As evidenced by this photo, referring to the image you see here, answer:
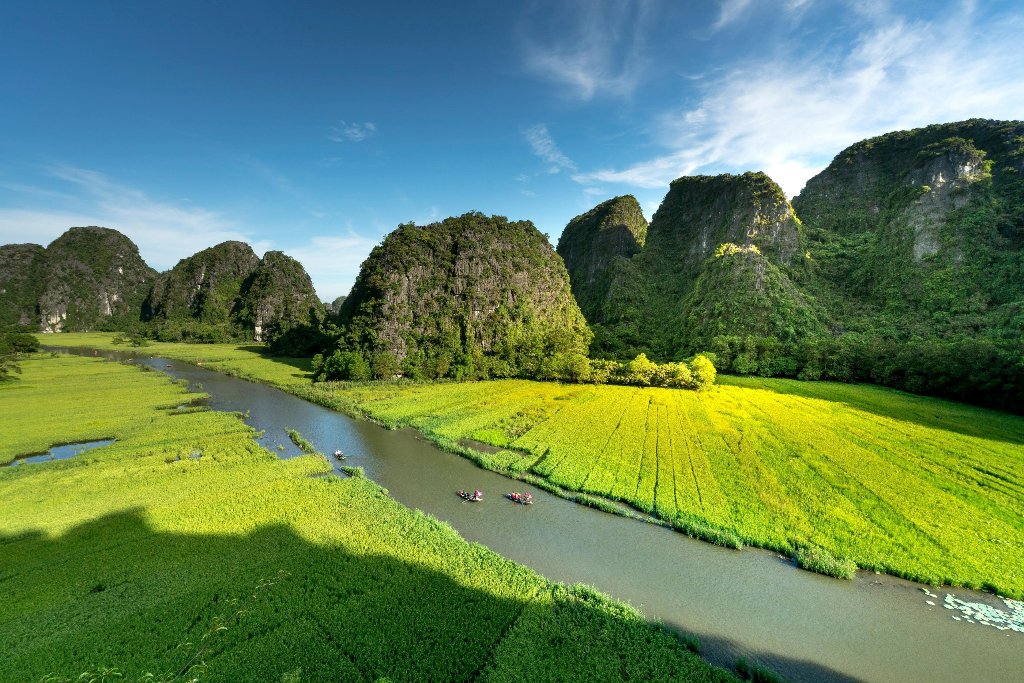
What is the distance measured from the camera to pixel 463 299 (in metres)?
73.8

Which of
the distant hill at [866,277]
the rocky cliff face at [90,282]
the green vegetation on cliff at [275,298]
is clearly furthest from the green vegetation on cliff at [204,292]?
the distant hill at [866,277]

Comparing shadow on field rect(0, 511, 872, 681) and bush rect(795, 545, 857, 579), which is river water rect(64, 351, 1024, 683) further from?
shadow on field rect(0, 511, 872, 681)

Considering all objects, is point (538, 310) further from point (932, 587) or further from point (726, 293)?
point (932, 587)

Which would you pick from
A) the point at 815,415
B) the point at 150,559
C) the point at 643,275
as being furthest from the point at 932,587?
the point at 643,275

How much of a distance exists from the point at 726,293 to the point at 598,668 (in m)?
71.3

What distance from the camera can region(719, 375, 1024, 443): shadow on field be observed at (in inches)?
1275

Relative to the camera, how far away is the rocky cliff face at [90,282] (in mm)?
132250

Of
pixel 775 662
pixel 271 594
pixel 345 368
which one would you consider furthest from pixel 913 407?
pixel 345 368

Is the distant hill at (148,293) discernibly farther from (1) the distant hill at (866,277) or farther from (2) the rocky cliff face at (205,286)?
(1) the distant hill at (866,277)

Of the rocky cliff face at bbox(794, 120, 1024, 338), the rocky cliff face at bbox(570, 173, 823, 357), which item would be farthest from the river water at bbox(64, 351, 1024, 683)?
the rocky cliff face at bbox(570, 173, 823, 357)

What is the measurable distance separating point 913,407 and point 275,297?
138m

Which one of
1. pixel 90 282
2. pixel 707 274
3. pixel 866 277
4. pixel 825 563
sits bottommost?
pixel 825 563

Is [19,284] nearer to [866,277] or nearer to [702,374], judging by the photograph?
[702,374]

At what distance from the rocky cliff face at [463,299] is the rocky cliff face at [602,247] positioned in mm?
25773
